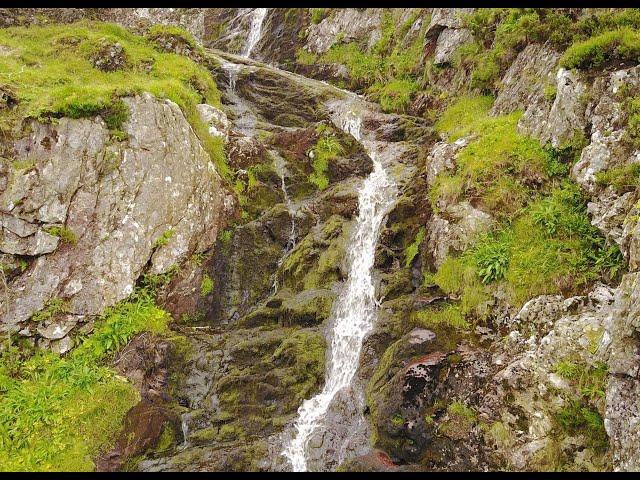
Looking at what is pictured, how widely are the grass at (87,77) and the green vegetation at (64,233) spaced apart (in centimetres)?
298

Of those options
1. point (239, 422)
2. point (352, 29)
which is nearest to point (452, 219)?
point (239, 422)

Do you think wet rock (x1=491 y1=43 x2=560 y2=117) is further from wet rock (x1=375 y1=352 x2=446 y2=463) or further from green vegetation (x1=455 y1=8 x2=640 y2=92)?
wet rock (x1=375 y1=352 x2=446 y2=463)

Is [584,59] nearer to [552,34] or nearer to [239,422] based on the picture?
[552,34]

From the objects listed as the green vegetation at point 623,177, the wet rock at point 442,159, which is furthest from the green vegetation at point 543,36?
the wet rock at point 442,159

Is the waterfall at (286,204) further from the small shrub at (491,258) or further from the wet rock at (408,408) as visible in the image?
the small shrub at (491,258)

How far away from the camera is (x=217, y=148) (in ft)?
52.3

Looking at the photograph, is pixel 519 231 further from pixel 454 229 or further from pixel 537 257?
pixel 454 229

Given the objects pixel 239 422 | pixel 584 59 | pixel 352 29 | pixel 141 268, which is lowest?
pixel 239 422

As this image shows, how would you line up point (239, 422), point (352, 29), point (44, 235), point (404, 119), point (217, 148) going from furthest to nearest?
point (352, 29), point (404, 119), point (217, 148), point (44, 235), point (239, 422)

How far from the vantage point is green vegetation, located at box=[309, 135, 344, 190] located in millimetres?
16203

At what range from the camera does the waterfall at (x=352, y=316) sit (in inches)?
400

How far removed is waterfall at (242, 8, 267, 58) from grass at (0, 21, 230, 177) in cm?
1079

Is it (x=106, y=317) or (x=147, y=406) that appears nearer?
(x=147, y=406)

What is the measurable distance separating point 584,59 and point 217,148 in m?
11.5
